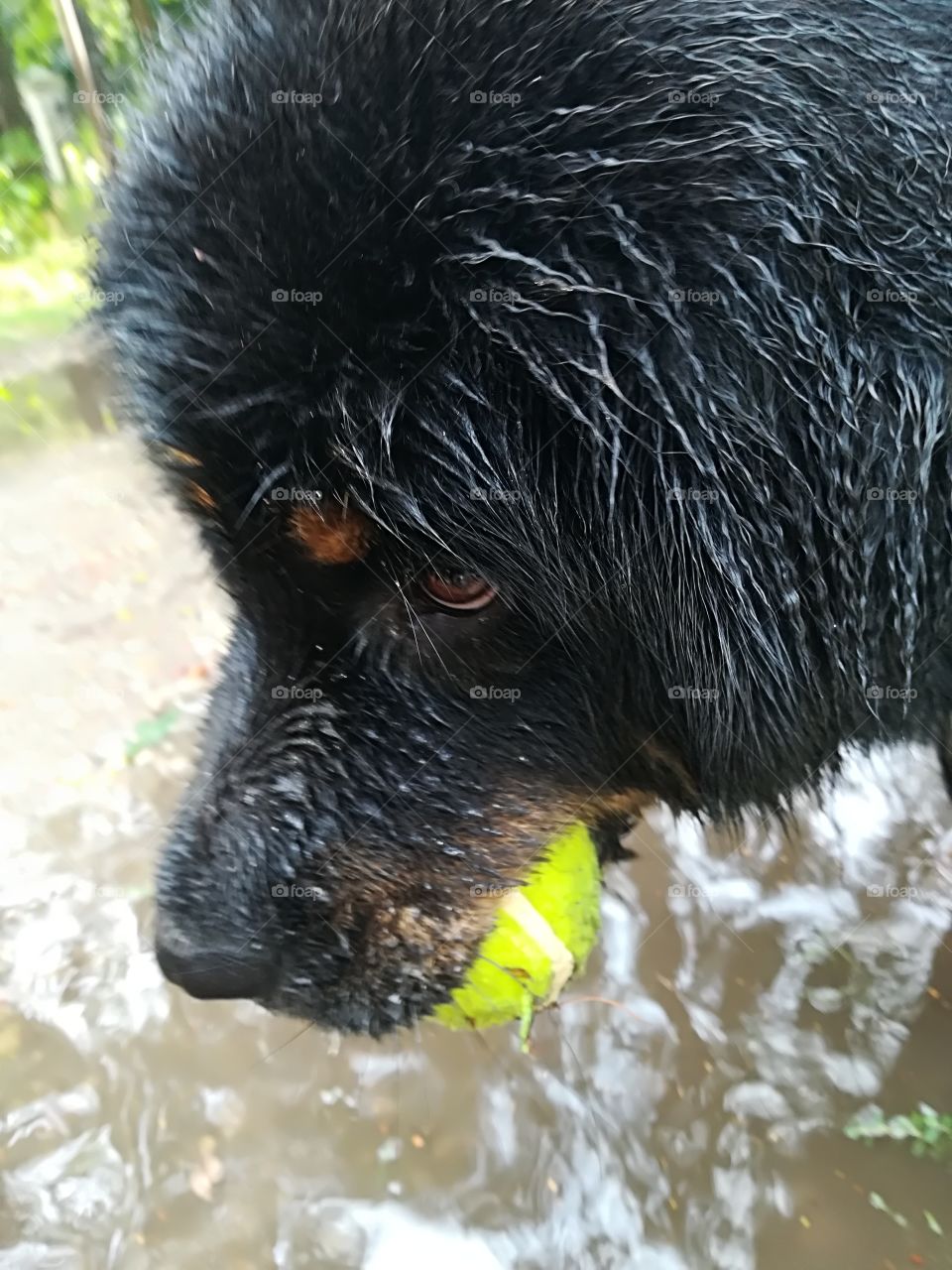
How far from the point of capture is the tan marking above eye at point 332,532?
1088 millimetres

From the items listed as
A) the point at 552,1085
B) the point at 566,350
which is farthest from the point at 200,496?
the point at 552,1085

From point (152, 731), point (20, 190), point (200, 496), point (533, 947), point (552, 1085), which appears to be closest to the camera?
point (200, 496)

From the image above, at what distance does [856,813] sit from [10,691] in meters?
2.44

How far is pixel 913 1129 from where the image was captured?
1.74 metres

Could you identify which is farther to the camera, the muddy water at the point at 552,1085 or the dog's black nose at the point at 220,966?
the muddy water at the point at 552,1085

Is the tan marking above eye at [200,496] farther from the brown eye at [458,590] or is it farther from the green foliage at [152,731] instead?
the green foliage at [152,731]

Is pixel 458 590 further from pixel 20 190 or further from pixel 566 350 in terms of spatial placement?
pixel 20 190

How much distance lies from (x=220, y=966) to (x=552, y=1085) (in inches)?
34.3

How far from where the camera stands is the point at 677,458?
960mm

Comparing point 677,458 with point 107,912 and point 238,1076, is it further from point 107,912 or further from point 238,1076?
point 107,912

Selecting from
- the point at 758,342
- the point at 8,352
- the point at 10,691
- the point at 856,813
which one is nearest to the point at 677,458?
the point at 758,342

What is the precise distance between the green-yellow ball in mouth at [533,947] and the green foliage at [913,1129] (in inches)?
27.1

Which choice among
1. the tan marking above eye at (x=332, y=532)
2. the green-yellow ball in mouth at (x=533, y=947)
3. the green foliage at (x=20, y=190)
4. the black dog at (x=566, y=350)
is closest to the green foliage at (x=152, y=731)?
the green-yellow ball in mouth at (x=533, y=947)

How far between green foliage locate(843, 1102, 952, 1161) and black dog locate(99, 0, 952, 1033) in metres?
0.93
